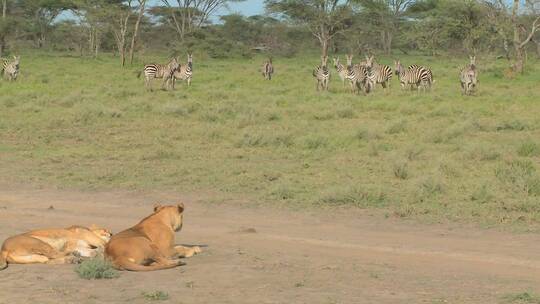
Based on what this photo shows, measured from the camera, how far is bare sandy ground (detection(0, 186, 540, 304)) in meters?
5.26

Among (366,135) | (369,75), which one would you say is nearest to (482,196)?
(366,135)

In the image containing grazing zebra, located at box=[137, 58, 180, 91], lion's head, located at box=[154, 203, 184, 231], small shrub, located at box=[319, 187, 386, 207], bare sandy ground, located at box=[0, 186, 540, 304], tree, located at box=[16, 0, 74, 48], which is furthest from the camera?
tree, located at box=[16, 0, 74, 48]

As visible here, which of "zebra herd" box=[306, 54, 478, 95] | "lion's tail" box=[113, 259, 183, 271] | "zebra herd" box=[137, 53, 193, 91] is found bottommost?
"lion's tail" box=[113, 259, 183, 271]

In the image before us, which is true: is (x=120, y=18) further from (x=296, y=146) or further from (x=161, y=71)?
(x=296, y=146)

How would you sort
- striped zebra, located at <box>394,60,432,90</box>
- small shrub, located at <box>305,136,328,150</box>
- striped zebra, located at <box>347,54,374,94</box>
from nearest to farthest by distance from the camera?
small shrub, located at <box>305,136,328,150</box>, striped zebra, located at <box>394,60,432,90</box>, striped zebra, located at <box>347,54,374,94</box>

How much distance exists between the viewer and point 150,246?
5945 mm

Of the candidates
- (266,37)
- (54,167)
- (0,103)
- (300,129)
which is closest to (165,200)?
(54,167)

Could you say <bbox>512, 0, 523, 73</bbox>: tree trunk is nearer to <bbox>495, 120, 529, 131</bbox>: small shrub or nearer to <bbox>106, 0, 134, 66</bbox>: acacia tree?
<bbox>495, 120, 529, 131</bbox>: small shrub

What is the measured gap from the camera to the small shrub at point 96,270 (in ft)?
18.5

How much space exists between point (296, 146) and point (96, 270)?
7.98 m

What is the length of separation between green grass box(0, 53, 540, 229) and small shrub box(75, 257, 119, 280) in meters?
3.68

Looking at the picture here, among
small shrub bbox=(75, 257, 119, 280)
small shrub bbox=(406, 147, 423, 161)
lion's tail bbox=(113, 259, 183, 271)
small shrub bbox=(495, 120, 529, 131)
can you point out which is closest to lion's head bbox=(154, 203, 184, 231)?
lion's tail bbox=(113, 259, 183, 271)

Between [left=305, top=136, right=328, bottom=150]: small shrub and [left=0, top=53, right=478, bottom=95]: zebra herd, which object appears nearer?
[left=305, top=136, right=328, bottom=150]: small shrub

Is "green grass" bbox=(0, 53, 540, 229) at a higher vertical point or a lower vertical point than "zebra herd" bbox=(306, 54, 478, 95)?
lower
